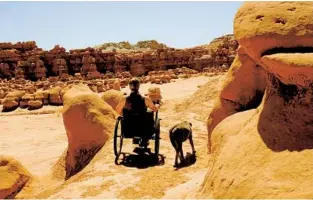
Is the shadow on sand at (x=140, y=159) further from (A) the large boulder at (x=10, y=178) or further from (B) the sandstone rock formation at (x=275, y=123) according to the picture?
(B) the sandstone rock formation at (x=275, y=123)

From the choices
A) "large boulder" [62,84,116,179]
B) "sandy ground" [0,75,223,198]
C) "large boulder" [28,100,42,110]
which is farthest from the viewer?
"large boulder" [28,100,42,110]

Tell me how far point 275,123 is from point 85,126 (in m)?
5.15

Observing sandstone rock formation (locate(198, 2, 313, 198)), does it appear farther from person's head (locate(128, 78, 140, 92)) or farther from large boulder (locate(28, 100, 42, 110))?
large boulder (locate(28, 100, 42, 110))

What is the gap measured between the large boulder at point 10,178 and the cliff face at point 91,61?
109ft

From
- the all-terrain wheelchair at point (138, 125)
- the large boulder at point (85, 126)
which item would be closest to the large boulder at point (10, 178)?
the large boulder at point (85, 126)

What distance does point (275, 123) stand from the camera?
3803 millimetres

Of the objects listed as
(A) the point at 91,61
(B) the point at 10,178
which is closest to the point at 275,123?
(B) the point at 10,178

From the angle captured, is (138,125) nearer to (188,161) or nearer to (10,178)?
(188,161)

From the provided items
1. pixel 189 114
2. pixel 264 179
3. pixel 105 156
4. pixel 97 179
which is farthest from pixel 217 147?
pixel 189 114

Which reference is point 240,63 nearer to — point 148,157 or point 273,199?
point 148,157

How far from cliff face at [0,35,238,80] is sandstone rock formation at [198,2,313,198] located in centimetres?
3713

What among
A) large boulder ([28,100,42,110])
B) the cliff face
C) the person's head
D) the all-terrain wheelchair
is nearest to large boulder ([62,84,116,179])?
the all-terrain wheelchair

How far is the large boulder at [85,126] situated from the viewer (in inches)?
322

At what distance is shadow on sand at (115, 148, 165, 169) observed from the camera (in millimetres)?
6899
